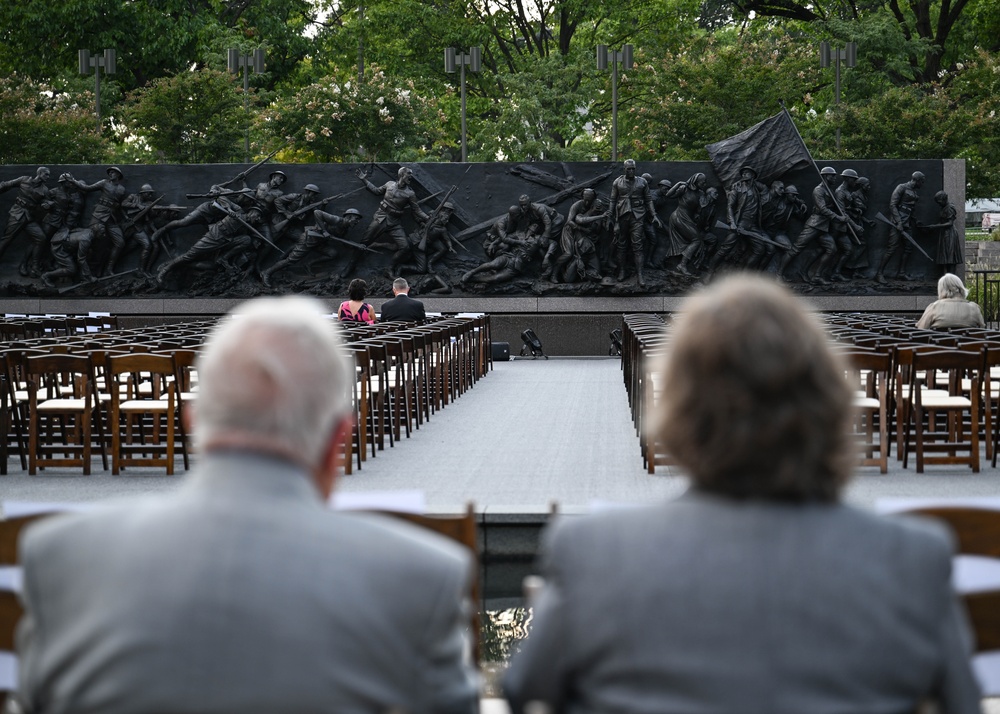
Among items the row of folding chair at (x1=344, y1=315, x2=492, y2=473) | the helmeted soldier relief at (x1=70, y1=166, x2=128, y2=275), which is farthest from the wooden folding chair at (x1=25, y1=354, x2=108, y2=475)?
the helmeted soldier relief at (x1=70, y1=166, x2=128, y2=275)

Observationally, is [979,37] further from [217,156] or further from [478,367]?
[478,367]

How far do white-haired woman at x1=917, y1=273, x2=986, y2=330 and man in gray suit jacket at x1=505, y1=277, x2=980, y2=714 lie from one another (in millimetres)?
11576

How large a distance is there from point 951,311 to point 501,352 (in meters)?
12.2

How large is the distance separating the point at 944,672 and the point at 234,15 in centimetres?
4491

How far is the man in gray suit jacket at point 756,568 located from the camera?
190 cm

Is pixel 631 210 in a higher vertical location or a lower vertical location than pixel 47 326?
higher

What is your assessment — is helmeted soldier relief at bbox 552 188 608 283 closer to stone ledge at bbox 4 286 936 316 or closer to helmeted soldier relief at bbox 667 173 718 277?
stone ledge at bbox 4 286 936 316

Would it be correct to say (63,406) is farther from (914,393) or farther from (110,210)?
(110,210)

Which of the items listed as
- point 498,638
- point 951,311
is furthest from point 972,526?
point 951,311

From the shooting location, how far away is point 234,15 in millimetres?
44094

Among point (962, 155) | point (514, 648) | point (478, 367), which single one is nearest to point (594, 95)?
point (962, 155)

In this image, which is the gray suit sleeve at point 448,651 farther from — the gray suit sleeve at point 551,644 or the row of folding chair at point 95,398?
the row of folding chair at point 95,398

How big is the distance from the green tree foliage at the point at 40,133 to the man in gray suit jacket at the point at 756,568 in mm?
33088

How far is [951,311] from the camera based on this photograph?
12969 mm
